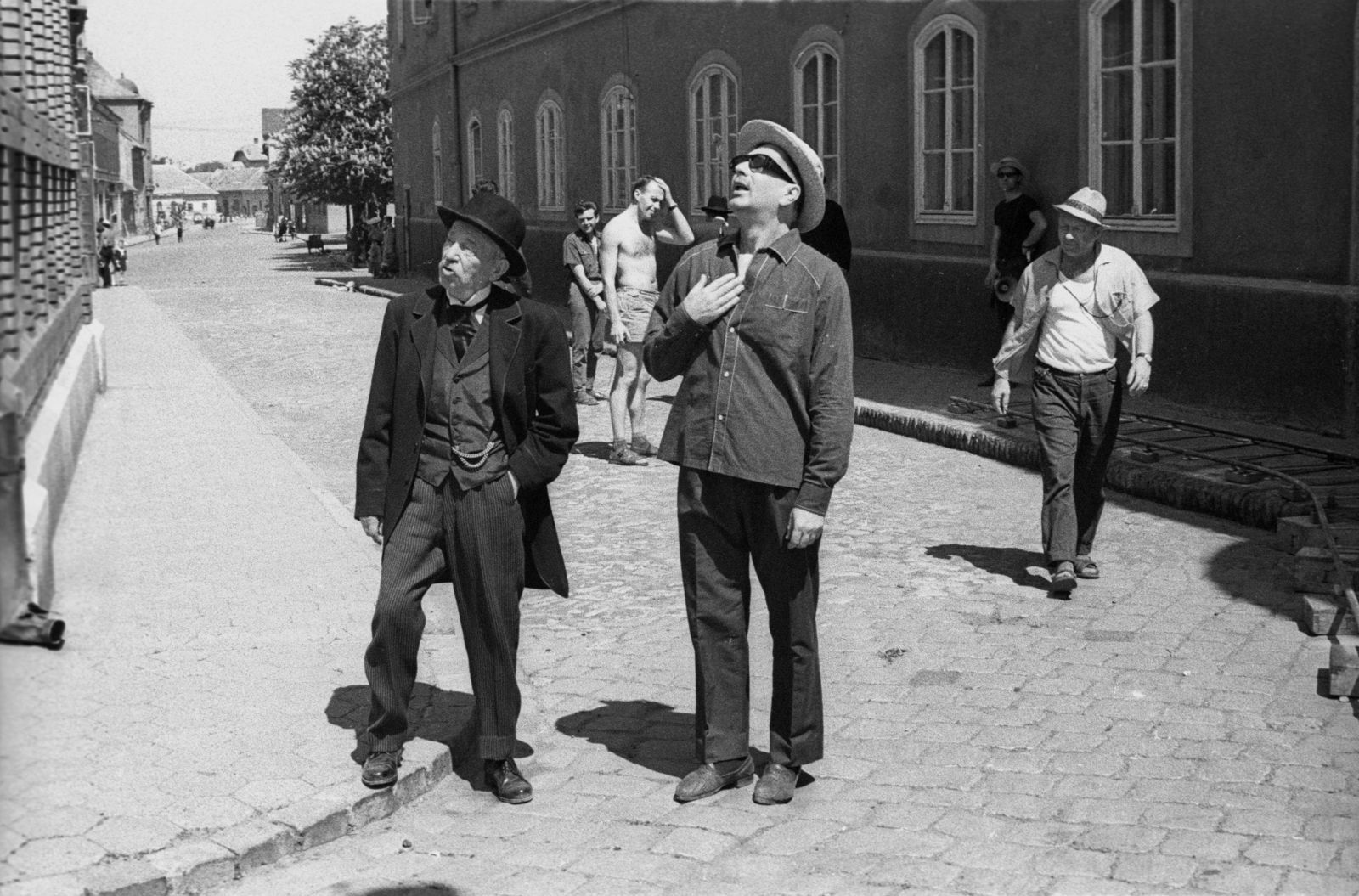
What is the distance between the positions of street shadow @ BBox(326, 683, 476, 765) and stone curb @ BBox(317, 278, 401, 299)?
23705 millimetres

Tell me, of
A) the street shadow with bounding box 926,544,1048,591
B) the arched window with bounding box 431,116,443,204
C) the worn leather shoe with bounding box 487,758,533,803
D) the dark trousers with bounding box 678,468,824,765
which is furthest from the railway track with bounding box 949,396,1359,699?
the arched window with bounding box 431,116,443,204

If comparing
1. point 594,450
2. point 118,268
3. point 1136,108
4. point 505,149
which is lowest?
point 594,450

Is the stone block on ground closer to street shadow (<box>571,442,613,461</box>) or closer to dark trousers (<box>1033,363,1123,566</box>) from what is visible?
dark trousers (<box>1033,363,1123,566</box>)

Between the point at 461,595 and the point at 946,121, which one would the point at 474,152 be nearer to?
the point at 946,121

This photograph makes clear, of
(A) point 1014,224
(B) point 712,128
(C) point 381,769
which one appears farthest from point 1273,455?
(B) point 712,128

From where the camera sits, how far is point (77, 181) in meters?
17.9

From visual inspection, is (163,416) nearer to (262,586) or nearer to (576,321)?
(576,321)

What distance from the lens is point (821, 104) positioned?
19453mm

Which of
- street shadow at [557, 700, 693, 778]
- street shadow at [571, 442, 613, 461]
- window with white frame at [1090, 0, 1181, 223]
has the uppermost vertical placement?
window with white frame at [1090, 0, 1181, 223]

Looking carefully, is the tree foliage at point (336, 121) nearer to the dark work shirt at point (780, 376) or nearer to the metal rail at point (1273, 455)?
the metal rail at point (1273, 455)

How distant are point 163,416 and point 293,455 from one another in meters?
2.65

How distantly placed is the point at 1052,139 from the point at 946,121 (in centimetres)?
202

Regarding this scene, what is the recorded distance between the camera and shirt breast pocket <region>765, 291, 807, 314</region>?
16.9 feet

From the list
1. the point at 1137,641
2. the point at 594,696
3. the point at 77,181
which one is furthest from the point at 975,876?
the point at 77,181
